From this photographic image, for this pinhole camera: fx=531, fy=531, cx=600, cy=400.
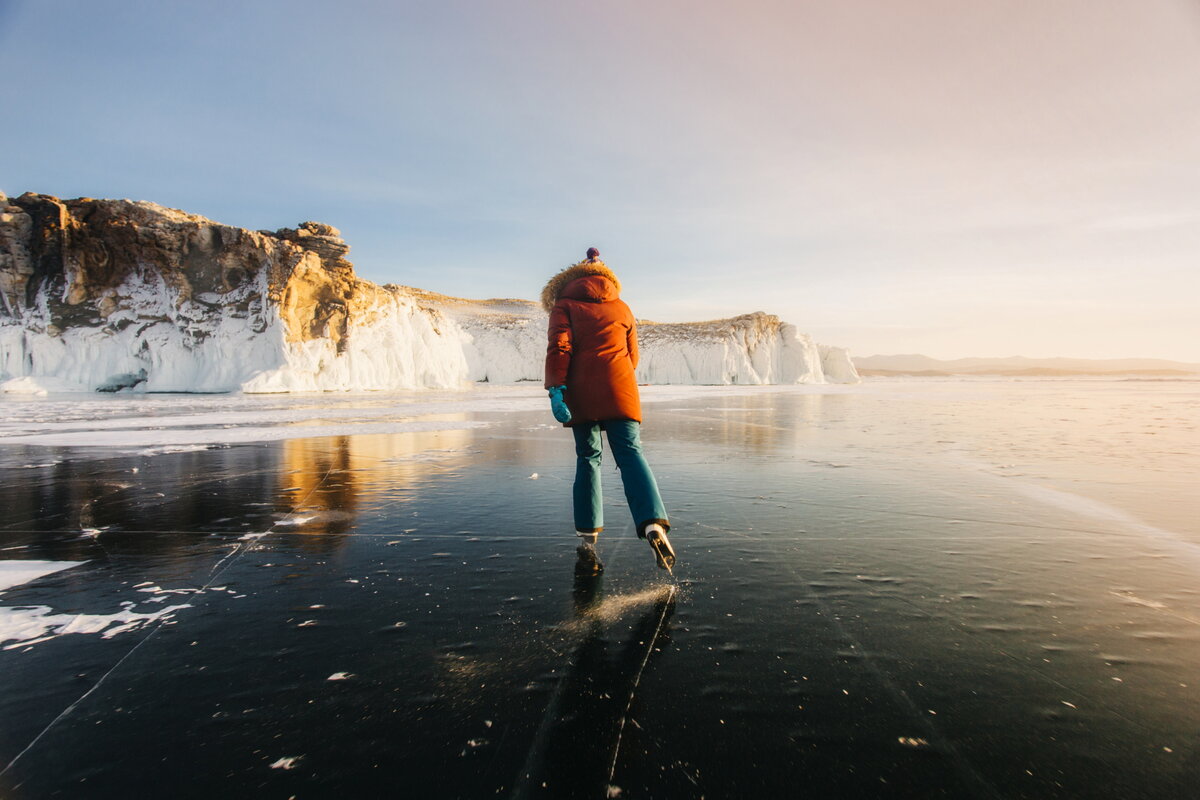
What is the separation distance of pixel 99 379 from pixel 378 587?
129 ft

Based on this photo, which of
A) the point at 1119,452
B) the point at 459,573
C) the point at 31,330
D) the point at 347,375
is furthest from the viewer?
the point at 347,375

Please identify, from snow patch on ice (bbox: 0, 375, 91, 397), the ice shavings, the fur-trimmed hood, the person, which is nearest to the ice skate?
the person

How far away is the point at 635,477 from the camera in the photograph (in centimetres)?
293

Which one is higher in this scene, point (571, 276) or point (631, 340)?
point (571, 276)

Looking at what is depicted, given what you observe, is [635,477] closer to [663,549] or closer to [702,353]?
[663,549]

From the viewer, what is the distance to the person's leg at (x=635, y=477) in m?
2.79

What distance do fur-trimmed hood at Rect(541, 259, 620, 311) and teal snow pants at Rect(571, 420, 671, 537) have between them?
0.87 m

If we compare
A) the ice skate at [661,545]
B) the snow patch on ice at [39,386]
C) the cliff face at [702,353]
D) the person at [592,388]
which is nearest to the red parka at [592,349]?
the person at [592,388]

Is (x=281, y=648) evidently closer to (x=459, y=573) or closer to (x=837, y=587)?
(x=459, y=573)

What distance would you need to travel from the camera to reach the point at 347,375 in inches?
1398

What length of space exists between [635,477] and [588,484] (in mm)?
335

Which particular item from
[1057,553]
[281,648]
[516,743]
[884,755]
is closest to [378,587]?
[281,648]

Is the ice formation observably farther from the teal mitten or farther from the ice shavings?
the teal mitten

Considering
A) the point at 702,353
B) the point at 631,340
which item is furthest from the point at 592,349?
the point at 702,353
